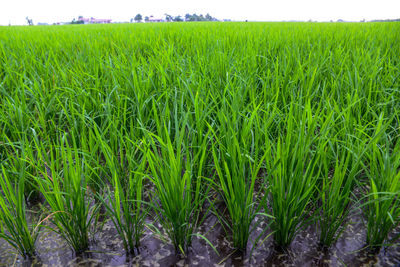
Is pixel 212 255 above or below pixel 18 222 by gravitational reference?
below

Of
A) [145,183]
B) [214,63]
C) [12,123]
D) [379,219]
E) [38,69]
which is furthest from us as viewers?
[38,69]

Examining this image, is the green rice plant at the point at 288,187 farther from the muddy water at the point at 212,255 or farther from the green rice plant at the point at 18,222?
the green rice plant at the point at 18,222

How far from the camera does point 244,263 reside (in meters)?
0.99

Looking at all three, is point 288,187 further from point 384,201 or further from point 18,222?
point 18,222

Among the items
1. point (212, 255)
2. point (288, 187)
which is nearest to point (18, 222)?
point (212, 255)

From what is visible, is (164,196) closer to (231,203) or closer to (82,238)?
(231,203)

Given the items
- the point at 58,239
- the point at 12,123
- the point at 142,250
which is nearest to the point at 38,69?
the point at 12,123

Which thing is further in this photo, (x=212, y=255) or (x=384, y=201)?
(x=212, y=255)

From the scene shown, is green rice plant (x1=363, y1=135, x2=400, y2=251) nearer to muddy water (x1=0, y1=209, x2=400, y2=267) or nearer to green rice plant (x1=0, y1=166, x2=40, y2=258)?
muddy water (x1=0, y1=209, x2=400, y2=267)

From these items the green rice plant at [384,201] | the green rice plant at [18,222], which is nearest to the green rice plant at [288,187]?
the green rice plant at [384,201]

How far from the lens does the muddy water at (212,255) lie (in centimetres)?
99

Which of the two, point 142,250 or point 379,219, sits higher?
point 379,219

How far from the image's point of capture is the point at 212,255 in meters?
1.02

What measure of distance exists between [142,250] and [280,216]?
0.52 meters
